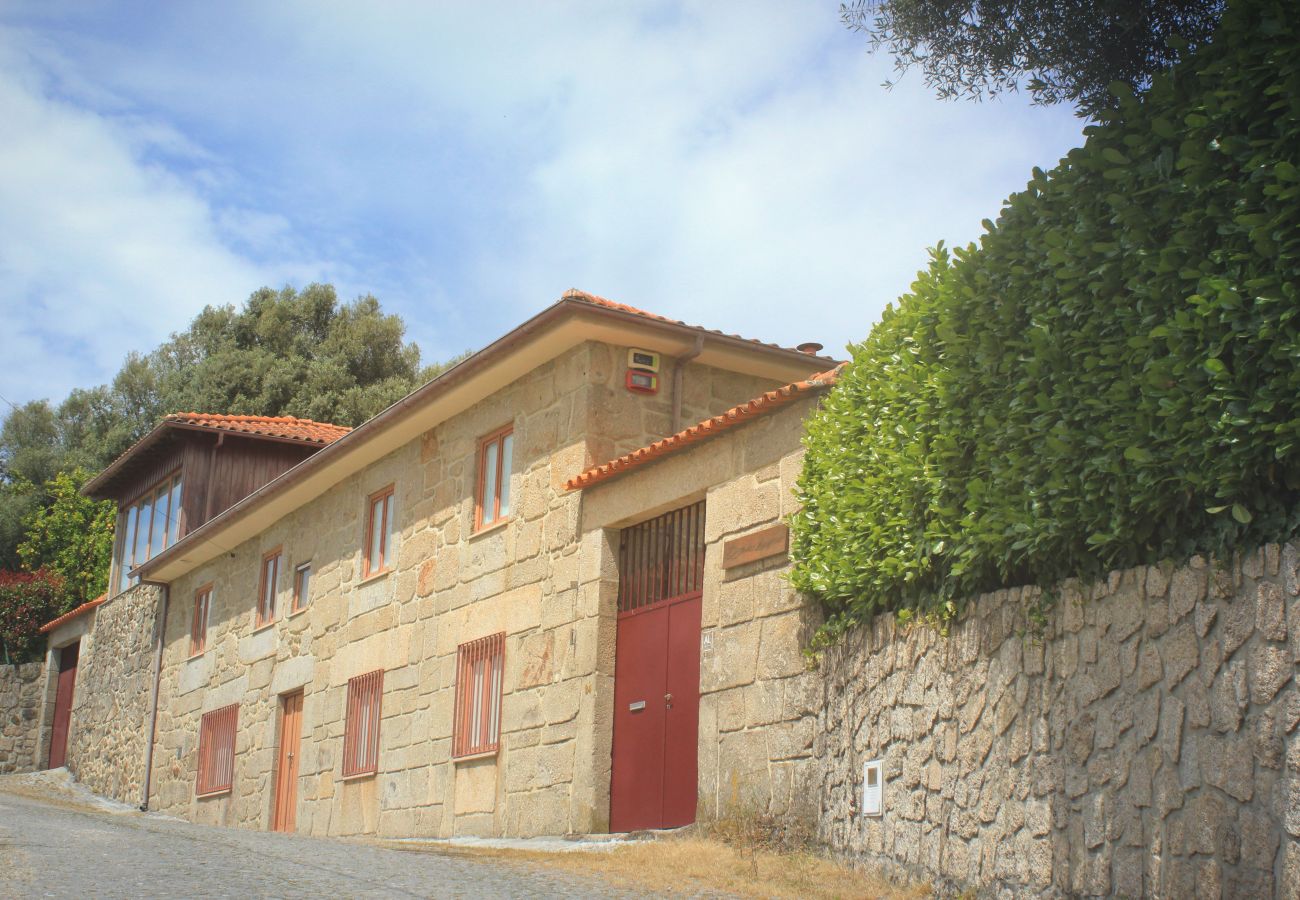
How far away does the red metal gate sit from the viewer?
37.9ft

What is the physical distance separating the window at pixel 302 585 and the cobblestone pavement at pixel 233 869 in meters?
8.22

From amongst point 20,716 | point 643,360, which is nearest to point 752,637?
point 643,360

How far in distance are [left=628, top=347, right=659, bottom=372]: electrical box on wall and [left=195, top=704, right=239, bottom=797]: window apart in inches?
398

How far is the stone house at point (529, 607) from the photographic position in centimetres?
1095

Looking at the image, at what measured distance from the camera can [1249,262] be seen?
6.39 meters

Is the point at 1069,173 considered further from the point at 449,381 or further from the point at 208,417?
the point at 208,417

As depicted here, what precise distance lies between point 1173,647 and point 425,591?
10478mm

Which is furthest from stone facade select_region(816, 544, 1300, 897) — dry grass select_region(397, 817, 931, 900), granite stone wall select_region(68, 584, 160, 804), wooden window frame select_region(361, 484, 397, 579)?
granite stone wall select_region(68, 584, 160, 804)

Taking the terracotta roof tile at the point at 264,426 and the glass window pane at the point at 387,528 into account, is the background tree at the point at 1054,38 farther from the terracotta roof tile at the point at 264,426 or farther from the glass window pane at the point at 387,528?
the terracotta roof tile at the point at 264,426

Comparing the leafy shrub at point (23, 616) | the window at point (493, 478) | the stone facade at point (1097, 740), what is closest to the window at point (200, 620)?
the window at point (493, 478)

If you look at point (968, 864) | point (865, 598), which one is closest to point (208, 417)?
point (865, 598)

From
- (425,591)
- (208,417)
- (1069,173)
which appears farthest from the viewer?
(208,417)

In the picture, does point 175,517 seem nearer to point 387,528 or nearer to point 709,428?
point 387,528

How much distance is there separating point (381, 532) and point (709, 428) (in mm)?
7397
